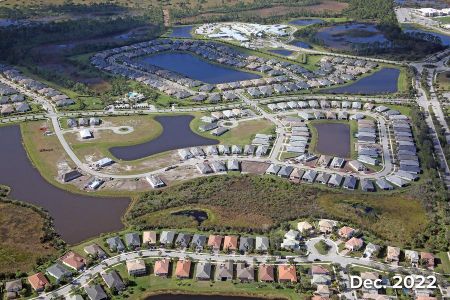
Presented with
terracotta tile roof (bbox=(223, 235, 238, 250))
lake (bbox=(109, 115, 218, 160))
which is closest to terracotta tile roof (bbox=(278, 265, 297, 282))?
terracotta tile roof (bbox=(223, 235, 238, 250))

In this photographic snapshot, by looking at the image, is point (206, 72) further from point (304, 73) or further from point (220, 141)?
point (220, 141)

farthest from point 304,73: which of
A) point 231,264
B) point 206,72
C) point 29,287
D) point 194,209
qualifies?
point 29,287

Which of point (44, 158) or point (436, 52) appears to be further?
point (436, 52)

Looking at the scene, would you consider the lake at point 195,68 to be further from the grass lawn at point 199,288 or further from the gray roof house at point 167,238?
the grass lawn at point 199,288

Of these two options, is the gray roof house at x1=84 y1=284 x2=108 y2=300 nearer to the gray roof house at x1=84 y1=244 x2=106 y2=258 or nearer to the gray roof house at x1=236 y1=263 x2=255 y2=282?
the gray roof house at x1=84 y1=244 x2=106 y2=258

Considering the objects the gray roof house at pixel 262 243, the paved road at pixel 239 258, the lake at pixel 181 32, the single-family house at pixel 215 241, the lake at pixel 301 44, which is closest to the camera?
the paved road at pixel 239 258

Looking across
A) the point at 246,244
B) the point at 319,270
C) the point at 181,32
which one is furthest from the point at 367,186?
the point at 181,32

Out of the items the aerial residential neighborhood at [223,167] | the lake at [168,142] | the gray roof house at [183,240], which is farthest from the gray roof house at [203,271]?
the lake at [168,142]
